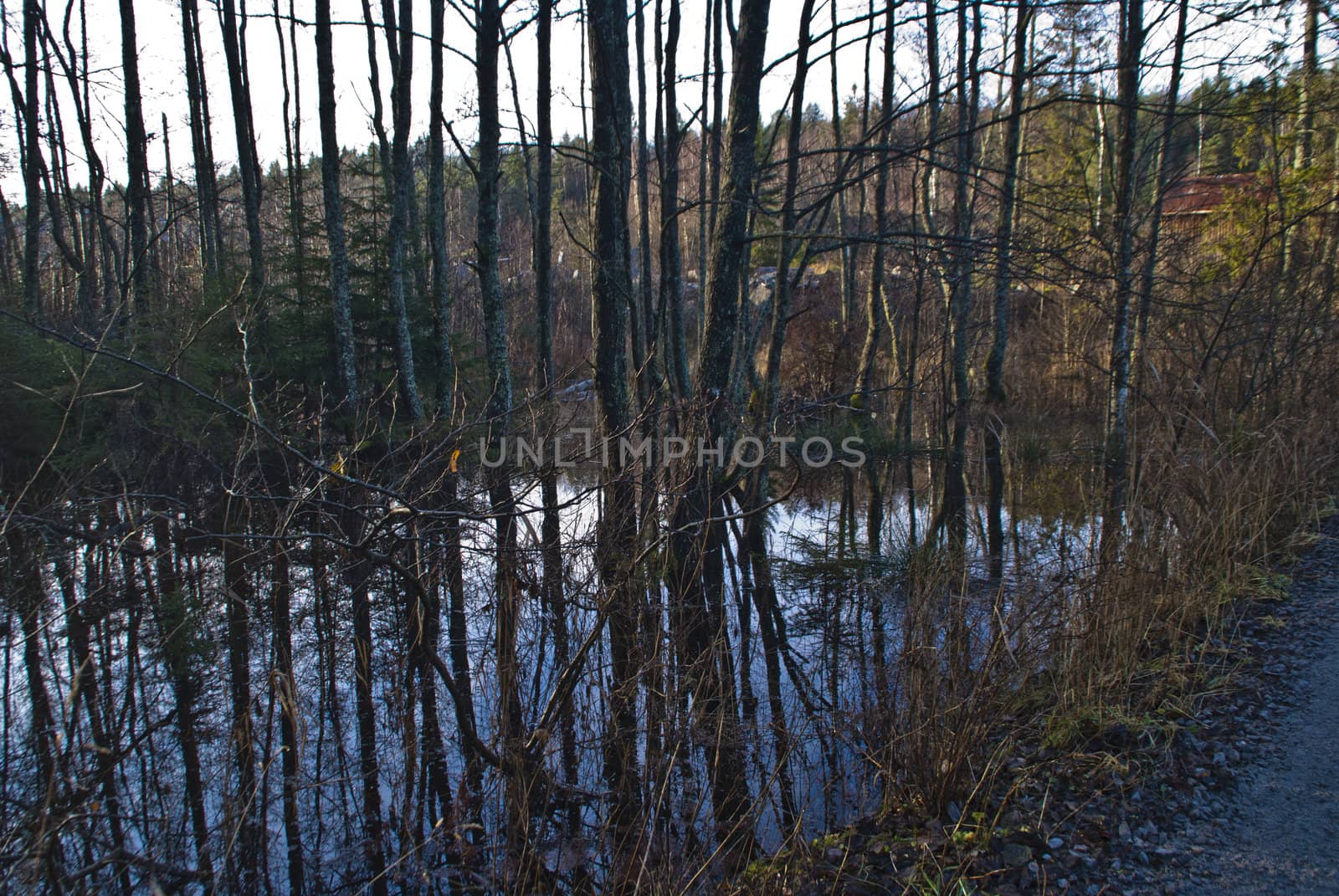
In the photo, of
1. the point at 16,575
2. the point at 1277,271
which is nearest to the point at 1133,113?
the point at 1277,271

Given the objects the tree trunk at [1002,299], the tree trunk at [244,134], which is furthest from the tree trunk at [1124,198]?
the tree trunk at [244,134]

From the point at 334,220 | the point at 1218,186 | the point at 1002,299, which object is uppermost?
the point at 1218,186

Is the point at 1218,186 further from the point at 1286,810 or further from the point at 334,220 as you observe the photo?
the point at 334,220

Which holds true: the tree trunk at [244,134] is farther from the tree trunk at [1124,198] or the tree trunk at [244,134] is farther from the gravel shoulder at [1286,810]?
the gravel shoulder at [1286,810]

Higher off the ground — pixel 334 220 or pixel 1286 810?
pixel 334 220

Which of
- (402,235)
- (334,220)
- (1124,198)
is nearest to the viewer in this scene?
(1124,198)

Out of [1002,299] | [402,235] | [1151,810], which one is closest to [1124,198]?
[1002,299]

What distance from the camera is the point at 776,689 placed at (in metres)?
5.08

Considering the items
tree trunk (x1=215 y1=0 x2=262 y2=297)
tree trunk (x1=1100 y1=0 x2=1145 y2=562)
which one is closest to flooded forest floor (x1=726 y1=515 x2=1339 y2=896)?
tree trunk (x1=1100 y1=0 x2=1145 y2=562)

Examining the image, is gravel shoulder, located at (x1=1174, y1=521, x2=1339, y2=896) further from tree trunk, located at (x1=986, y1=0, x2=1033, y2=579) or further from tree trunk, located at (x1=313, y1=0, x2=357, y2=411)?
tree trunk, located at (x1=313, y1=0, x2=357, y2=411)

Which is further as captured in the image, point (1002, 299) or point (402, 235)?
point (1002, 299)

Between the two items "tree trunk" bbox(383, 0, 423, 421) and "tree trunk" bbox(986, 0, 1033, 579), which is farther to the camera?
"tree trunk" bbox(383, 0, 423, 421)

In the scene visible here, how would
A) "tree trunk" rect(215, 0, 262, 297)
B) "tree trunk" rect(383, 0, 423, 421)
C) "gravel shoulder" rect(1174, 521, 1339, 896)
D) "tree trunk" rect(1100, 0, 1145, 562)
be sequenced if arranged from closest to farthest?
Result: "gravel shoulder" rect(1174, 521, 1339, 896), "tree trunk" rect(1100, 0, 1145, 562), "tree trunk" rect(383, 0, 423, 421), "tree trunk" rect(215, 0, 262, 297)

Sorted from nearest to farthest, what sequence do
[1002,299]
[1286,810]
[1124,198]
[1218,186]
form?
[1286,810], [1124,198], [1218,186], [1002,299]
